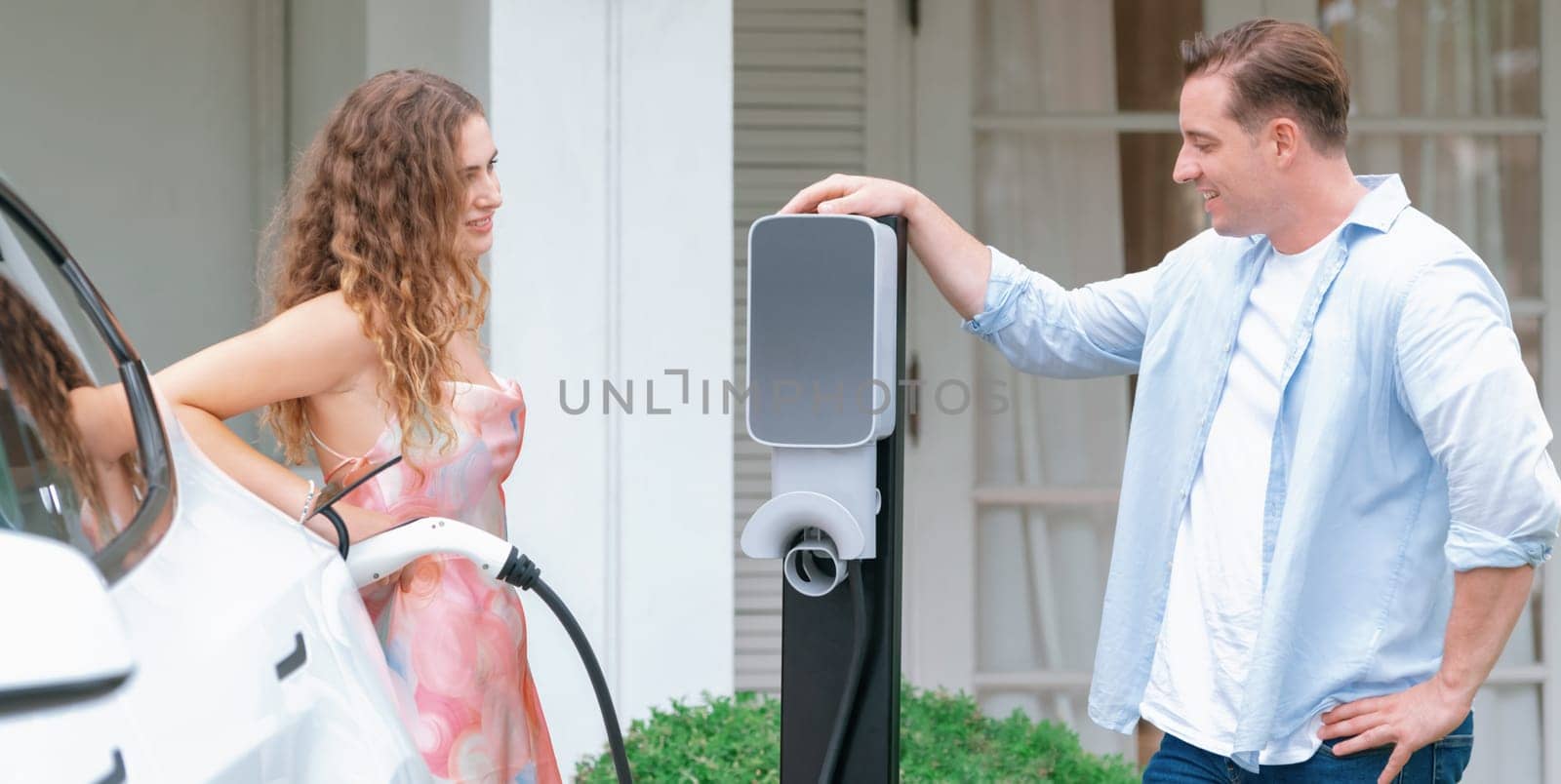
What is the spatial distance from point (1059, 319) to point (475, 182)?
2.53 ft

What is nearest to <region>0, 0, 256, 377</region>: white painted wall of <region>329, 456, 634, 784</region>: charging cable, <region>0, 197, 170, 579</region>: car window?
<region>329, 456, 634, 784</region>: charging cable

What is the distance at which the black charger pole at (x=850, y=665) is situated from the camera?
146cm

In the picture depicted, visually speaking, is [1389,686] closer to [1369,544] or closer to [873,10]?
[1369,544]

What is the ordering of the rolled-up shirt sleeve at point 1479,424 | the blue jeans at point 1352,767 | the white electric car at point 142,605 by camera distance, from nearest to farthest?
the white electric car at point 142,605 < the rolled-up shirt sleeve at point 1479,424 < the blue jeans at point 1352,767

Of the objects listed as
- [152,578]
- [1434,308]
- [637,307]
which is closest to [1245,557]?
[1434,308]

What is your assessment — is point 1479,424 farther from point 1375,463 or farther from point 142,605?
point 142,605

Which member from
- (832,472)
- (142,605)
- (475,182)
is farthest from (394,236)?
(142,605)

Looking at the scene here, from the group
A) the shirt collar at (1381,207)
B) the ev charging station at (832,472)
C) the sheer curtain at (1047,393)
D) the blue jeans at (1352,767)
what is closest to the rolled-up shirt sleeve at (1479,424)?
the shirt collar at (1381,207)

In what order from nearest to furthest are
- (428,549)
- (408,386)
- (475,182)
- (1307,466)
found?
(428,549)
(1307,466)
(408,386)
(475,182)

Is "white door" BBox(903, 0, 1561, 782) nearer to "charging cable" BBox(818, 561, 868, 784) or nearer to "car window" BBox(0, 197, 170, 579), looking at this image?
"charging cable" BBox(818, 561, 868, 784)

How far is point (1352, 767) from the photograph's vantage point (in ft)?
5.16

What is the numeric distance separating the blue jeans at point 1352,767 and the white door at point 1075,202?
2178 millimetres

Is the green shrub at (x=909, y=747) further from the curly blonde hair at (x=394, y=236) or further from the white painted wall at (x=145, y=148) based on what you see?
the white painted wall at (x=145, y=148)

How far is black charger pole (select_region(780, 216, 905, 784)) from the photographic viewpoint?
4.81ft
